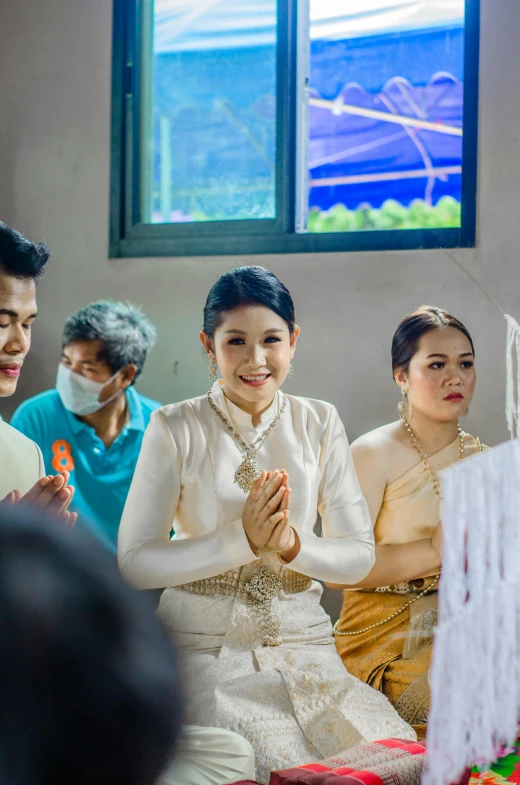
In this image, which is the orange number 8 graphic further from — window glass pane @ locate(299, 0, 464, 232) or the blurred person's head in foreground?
the blurred person's head in foreground

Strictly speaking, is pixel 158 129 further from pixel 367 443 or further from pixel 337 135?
pixel 367 443

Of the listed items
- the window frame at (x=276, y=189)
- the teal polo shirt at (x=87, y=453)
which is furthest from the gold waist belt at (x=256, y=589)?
the window frame at (x=276, y=189)

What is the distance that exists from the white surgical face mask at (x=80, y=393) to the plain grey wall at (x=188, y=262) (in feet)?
1.19

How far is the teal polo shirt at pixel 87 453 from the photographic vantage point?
10.1 ft

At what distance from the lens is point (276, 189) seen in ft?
10.8

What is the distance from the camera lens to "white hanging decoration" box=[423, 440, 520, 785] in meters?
1.11

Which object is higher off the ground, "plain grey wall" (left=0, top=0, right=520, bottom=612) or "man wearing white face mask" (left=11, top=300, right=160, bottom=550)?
A: "plain grey wall" (left=0, top=0, right=520, bottom=612)

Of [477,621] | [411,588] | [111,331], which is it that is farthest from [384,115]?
[477,621]

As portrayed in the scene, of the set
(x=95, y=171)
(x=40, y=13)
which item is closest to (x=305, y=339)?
(x=95, y=171)

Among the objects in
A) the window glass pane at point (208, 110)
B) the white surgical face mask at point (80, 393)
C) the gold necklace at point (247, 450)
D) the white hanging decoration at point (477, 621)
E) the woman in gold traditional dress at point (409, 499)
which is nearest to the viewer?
the white hanging decoration at point (477, 621)

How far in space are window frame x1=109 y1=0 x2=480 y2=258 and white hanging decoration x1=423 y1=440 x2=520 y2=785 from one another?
77.1 inches

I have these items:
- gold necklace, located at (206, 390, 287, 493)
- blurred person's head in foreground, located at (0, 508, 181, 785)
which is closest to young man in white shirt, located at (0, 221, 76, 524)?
gold necklace, located at (206, 390, 287, 493)

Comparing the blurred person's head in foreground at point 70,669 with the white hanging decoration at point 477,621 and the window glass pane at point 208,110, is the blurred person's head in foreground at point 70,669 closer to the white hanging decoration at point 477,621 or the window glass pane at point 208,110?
the white hanging decoration at point 477,621

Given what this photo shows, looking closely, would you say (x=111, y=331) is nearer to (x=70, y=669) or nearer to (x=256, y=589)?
(x=256, y=589)
